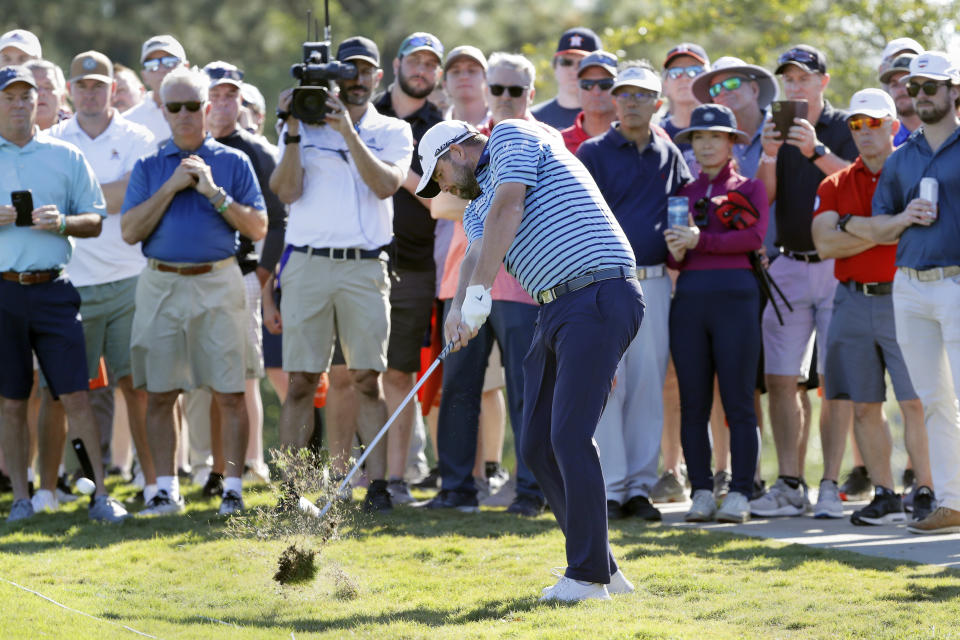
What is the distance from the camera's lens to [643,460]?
8.72m

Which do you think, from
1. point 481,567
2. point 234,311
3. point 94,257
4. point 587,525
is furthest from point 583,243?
point 94,257

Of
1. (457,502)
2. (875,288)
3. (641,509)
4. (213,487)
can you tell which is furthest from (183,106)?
(875,288)

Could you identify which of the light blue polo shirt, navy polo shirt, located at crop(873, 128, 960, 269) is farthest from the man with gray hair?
navy polo shirt, located at crop(873, 128, 960, 269)

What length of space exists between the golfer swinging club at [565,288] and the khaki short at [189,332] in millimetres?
2921

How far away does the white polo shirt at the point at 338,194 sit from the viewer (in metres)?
8.72

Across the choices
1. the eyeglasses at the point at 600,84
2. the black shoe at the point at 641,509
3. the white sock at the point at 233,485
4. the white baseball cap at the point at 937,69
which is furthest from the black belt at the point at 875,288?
the white sock at the point at 233,485

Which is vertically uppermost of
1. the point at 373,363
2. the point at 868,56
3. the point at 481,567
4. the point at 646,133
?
the point at 868,56

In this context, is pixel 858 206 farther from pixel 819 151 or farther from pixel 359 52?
pixel 359 52

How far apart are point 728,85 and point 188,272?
3.82 metres

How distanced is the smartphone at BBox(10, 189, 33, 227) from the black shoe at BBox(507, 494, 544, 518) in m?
3.35

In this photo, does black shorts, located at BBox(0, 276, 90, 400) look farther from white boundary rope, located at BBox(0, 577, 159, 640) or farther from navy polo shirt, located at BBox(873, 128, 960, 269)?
navy polo shirt, located at BBox(873, 128, 960, 269)

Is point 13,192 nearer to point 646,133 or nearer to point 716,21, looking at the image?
point 646,133

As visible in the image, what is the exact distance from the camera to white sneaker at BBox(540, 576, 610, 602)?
6.10 metres

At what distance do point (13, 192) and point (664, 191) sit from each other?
3.90 m
